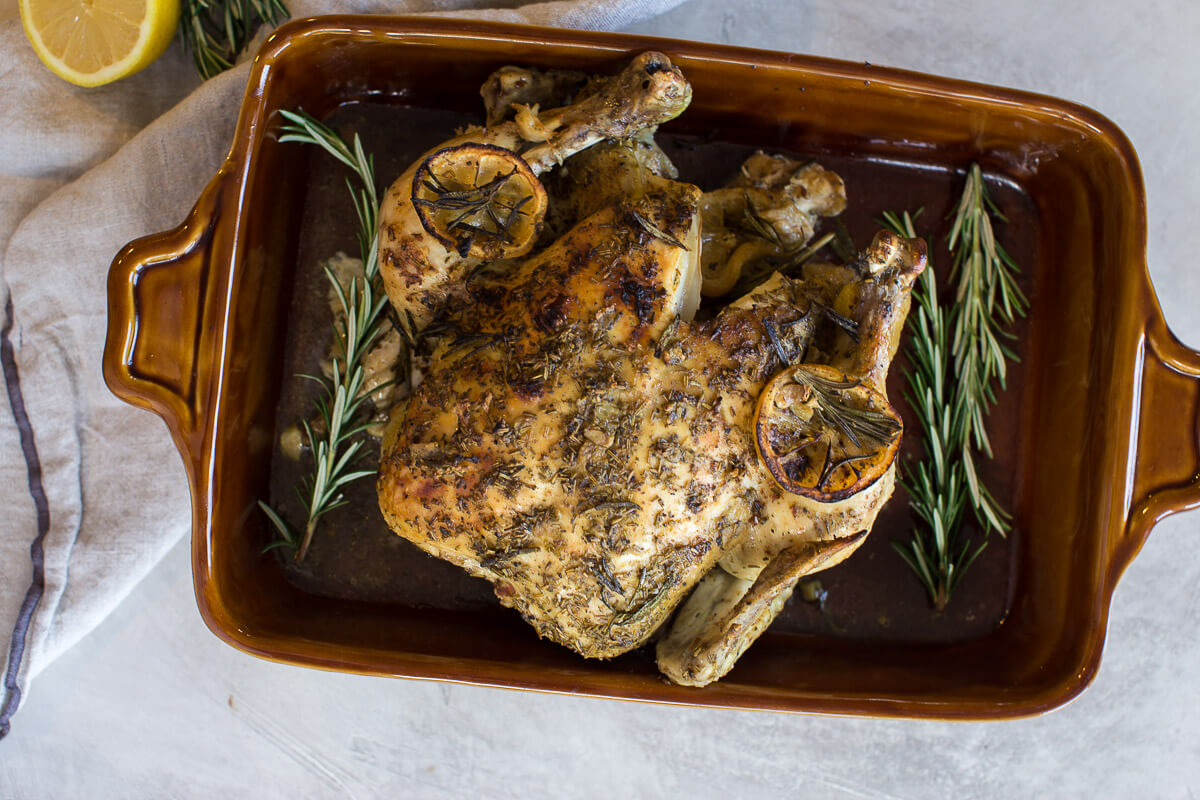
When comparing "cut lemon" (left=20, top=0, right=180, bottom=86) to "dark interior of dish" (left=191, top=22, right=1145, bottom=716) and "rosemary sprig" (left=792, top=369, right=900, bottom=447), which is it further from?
"rosemary sprig" (left=792, top=369, right=900, bottom=447)

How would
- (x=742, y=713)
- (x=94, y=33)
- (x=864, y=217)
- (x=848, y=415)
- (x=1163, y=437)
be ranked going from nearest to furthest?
(x=848, y=415), (x=1163, y=437), (x=94, y=33), (x=864, y=217), (x=742, y=713)

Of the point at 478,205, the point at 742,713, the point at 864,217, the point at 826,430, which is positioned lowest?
the point at 742,713

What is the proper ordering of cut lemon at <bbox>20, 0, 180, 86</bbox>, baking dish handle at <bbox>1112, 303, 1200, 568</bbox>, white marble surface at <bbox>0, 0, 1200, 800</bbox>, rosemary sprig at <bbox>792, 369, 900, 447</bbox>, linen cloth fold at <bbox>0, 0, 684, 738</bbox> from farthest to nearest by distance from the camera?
white marble surface at <bbox>0, 0, 1200, 800</bbox> < linen cloth fold at <bbox>0, 0, 684, 738</bbox> < cut lemon at <bbox>20, 0, 180, 86</bbox> < baking dish handle at <bbox>1112, 303, 1200, 568</bbox> < rosemary sprig at <bbox>792, 369, 900, 447</bbox>

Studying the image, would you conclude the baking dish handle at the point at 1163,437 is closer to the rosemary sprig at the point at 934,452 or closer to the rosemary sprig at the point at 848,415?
the rosemary sprig at the point at 934,452

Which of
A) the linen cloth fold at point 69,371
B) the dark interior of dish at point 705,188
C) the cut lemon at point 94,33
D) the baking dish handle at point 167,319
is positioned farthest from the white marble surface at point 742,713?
the cut lemon at point 94,33

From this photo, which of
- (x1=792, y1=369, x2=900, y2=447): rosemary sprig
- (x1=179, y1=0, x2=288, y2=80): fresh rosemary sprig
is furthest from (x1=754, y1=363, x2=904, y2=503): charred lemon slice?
(x1=179, y1=0, x2=288, y2=80): fresh rosemary sprig

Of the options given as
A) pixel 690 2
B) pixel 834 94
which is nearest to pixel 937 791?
pixel 834 94

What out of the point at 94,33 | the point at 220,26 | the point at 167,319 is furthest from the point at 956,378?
the point at 94,33

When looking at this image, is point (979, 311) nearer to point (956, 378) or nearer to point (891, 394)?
point (956, 378)
